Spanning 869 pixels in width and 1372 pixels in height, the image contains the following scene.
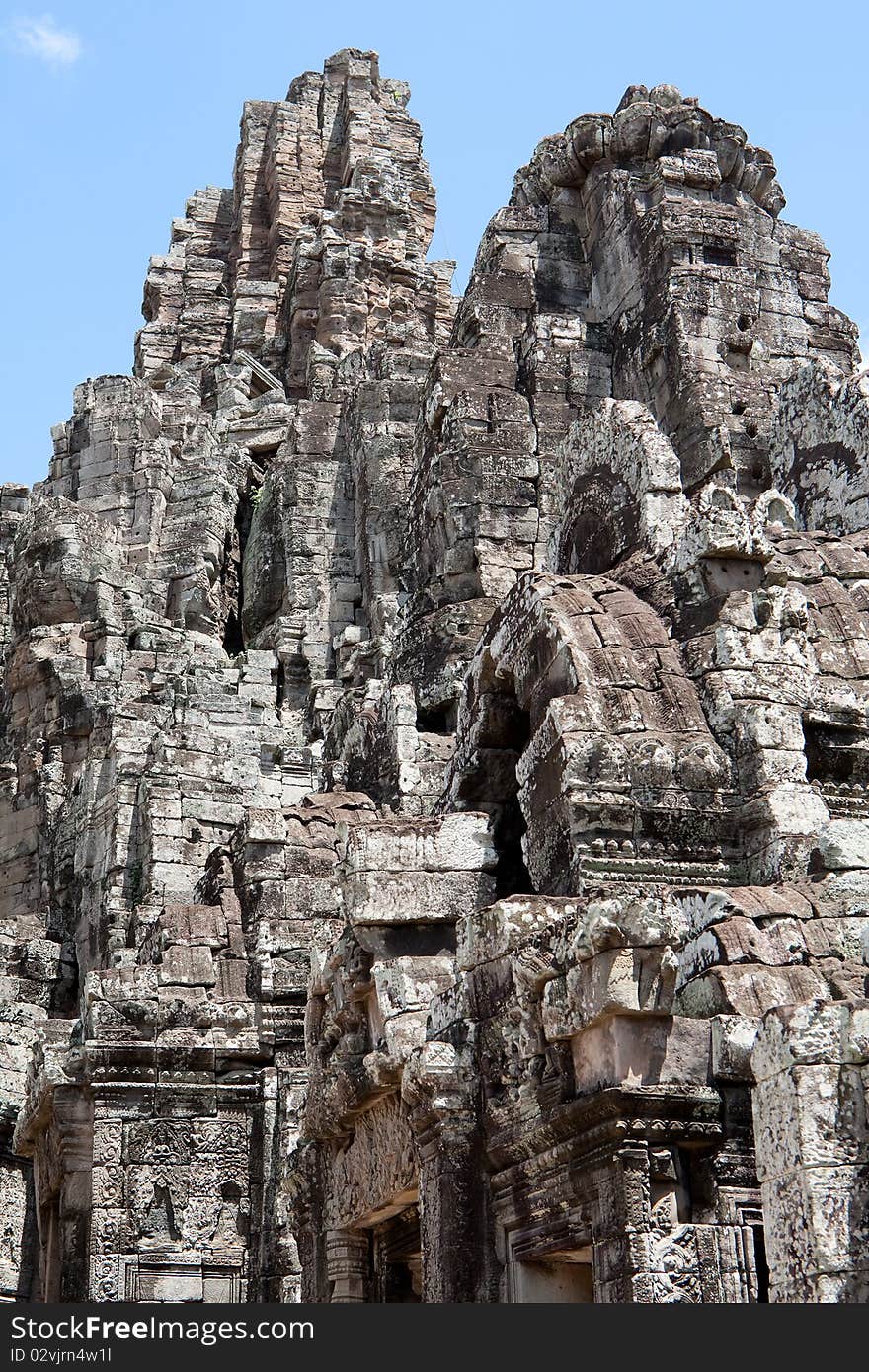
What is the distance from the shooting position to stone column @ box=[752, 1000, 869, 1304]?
6453 mm

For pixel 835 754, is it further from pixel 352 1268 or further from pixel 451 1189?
pixel 352 1268

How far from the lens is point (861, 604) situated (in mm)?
12109

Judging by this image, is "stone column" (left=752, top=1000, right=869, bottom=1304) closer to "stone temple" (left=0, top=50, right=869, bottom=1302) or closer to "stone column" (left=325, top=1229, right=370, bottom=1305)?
"stone temple" (left=0, top=50, right=869, bottom=1302)

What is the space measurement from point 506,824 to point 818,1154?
219 inches

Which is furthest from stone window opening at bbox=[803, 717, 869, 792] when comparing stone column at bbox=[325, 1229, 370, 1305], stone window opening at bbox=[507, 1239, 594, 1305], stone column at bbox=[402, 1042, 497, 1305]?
stone column at bbox=[325, 1229, 370, 1305]

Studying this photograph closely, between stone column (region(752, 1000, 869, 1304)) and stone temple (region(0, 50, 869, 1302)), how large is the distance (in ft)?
0.04

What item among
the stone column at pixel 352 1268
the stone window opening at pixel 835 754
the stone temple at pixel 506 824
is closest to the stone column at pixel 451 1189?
the stone temple at pixel 506 824

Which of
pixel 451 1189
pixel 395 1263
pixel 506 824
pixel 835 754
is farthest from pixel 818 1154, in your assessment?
pixel 506 824

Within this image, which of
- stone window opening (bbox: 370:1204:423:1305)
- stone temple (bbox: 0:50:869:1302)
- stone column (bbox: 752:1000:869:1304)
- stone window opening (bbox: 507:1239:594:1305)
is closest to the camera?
stone column (bbox: 752:1000:869:1304)

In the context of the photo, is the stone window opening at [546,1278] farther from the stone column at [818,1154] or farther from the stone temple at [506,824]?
the stone column at [818,1154]

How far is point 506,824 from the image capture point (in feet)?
39.3

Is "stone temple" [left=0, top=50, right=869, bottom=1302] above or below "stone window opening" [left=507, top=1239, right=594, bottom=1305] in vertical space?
above

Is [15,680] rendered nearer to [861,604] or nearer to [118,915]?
[118,915]

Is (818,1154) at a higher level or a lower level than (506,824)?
lower
